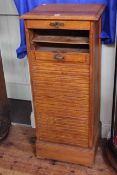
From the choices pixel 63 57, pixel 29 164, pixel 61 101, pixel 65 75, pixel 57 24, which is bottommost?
pixel 29 164

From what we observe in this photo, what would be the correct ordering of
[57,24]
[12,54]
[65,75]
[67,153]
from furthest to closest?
Answer: [12,54] → [67,153] → [65,75] → [57,24]

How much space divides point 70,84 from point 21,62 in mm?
1007

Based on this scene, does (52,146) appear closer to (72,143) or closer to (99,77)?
(72,143)

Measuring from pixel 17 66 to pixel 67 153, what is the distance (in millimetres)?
1059

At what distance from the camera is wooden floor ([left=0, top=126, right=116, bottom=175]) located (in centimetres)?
176

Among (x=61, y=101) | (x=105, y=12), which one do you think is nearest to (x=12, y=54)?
(x=61, y=101)

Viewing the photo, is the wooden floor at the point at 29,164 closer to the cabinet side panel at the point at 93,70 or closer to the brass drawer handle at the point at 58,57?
the cabinet side panel at the point at 93,70

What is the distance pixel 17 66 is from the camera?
250cm

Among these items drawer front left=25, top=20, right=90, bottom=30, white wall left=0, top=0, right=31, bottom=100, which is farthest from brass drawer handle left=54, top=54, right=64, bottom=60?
white wall left=0, top=0, right=31, bottom=100

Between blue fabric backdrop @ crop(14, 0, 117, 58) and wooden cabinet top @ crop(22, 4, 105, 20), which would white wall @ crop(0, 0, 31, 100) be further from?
wooden cabinet top @ crop(22, 4, 105, 20)

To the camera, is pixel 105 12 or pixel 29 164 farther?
pixel 29 164

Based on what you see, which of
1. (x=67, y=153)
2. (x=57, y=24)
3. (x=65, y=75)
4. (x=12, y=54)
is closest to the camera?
(x=57, y=24)

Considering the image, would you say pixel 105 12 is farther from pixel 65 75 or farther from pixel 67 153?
pixel 67 153

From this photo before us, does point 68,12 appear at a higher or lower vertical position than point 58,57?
higher
